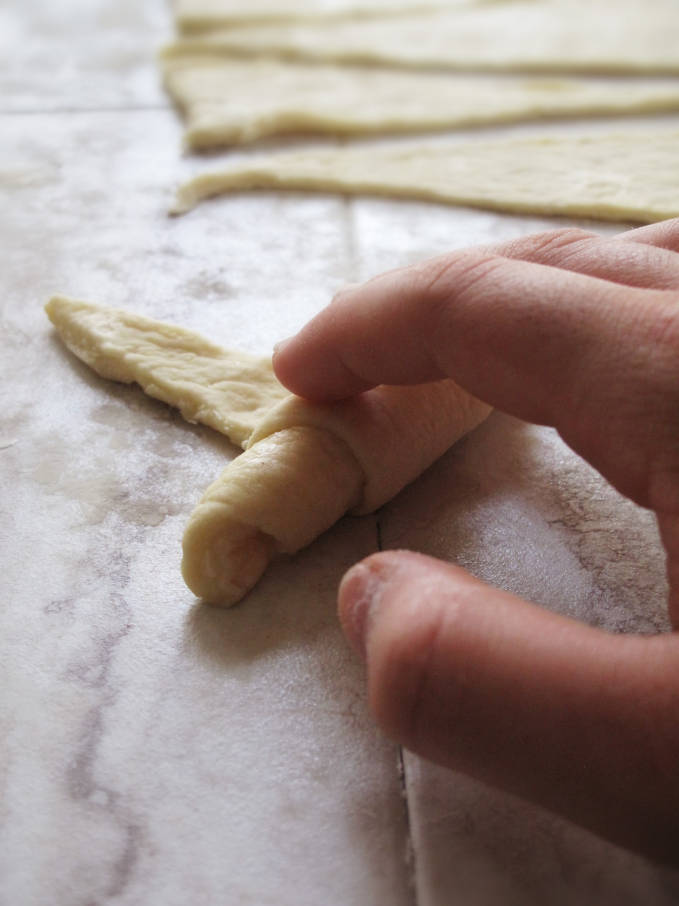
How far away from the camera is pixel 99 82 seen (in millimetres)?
1971

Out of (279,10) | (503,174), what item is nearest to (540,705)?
(503,174)

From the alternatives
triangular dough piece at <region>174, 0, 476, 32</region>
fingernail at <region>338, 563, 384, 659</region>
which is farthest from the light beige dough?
triangular dough piece at <region>174, 0, 476, 32</region>

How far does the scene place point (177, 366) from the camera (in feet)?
3.68

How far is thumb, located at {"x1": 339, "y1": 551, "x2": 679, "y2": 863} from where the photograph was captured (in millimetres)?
625

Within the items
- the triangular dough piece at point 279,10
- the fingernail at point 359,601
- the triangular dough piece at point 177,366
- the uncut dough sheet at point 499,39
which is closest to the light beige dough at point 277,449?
the triangular dough piece at point 177,366

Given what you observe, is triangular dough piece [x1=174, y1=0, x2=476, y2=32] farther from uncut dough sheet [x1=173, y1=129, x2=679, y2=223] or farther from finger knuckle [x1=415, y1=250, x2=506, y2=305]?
finger knuckle [x1=415, y1=250, x2=506, y2=305]

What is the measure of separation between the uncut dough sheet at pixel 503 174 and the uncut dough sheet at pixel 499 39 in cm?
42

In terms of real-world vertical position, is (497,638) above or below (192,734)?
above

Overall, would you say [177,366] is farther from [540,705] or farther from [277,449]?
[540,705]

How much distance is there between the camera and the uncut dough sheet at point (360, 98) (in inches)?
68.0

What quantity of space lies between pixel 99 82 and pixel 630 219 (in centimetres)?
117

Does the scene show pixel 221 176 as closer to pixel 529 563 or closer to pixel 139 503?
pixel 139 503

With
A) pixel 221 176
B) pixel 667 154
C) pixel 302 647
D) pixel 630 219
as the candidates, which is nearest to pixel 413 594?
pixel 302 647

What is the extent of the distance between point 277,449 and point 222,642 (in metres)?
0.19
